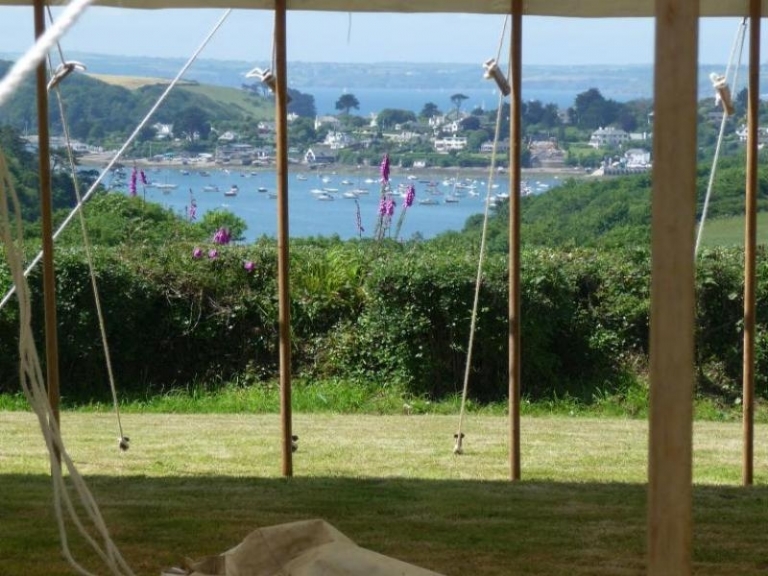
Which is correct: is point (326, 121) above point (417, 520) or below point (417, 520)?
above

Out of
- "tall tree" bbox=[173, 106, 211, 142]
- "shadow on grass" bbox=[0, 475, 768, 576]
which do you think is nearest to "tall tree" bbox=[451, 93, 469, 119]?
"tall tree" bbox=[173, 106, 211, 142]

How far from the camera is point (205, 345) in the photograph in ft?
27.5

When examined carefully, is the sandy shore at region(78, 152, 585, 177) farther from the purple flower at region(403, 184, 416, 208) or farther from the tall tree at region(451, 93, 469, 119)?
the tall tree at region(451, 93, 469, 119)

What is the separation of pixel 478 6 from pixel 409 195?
3.65 metres

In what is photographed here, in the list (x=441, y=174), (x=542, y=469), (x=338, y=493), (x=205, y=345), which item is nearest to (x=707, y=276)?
(x=441, y=174)

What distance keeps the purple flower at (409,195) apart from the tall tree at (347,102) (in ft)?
2.54

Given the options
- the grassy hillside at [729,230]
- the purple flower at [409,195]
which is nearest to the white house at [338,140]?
the purple flower at [409,195]

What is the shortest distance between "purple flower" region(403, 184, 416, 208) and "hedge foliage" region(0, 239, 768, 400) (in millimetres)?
364

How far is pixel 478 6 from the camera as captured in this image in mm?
5078

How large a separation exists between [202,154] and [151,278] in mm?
929

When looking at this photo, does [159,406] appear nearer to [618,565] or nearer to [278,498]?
[278,498]

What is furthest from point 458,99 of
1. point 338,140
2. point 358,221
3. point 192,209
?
point 192,209

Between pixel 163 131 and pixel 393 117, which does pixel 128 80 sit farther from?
pixel 393 117

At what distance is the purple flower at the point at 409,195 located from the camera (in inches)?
342
